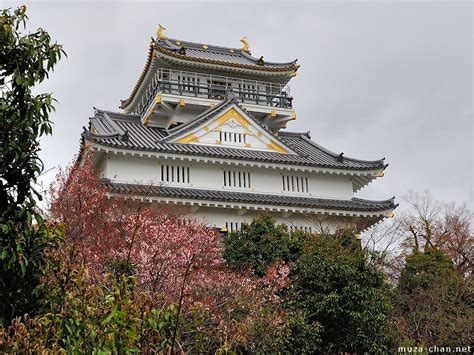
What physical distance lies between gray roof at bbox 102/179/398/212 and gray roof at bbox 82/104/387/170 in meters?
1.57

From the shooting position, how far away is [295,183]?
2928 cm

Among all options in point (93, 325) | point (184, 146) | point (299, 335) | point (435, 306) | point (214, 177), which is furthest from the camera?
point (184, 146)

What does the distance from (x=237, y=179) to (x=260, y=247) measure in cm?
782

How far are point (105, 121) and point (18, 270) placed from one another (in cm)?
2317

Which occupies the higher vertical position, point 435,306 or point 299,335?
point 435,306

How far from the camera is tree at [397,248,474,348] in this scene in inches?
902

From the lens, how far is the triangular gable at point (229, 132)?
28.5 metres

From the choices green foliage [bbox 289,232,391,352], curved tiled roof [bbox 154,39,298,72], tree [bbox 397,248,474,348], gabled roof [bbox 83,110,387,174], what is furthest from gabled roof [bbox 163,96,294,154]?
green foliage [bbox 289,232,391,352]

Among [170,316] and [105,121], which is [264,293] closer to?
[170,316]

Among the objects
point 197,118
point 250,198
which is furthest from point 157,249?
point 197,118

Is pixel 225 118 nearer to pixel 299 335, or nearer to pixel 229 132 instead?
pixel 229 132

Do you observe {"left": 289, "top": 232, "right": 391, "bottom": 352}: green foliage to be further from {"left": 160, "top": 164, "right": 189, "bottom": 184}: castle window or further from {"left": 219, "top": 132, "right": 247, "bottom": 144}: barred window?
{"left": 219, "top": 132, "right": 247, "bottom": 144}: barred window

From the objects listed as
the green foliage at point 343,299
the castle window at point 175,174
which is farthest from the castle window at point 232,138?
the green foliage at point 343,299

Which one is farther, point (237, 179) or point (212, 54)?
point (212, 54)
